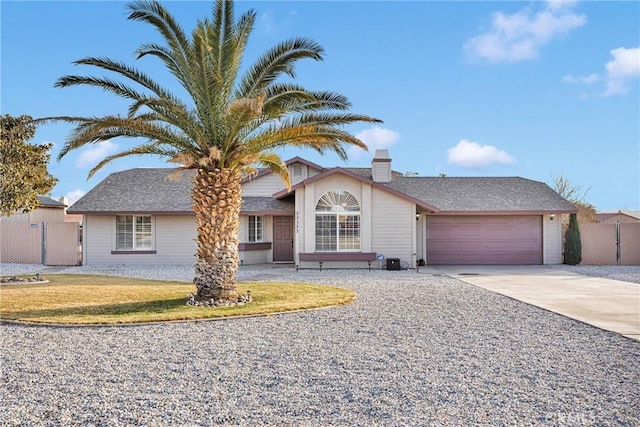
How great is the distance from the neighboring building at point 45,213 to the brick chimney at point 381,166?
23.4 metres

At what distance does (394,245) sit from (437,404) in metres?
15.0

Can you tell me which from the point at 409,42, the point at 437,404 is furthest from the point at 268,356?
the point at 409,42

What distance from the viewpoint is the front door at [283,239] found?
22.2 meters

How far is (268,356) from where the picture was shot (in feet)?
21.2

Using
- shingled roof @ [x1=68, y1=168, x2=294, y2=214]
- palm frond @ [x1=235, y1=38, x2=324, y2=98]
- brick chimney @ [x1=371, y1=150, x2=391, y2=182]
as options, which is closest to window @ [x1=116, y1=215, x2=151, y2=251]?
shingled roof @ [x1=68, y1=168, x2=294, y2=214]

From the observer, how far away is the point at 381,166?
2250cm

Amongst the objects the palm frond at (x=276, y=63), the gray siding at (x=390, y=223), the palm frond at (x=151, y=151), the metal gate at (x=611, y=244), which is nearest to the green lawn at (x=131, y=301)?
the palm frond at (x=151, y=151)

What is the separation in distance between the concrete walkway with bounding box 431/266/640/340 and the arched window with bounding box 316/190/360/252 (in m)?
3.87

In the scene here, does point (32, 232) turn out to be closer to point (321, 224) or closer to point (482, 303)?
point (321, 224)

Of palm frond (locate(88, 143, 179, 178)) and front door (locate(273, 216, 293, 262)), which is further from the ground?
palm frond (locate(88, 143, 179, 178))

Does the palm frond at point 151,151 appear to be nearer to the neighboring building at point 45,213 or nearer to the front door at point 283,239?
the front door at point 283,239

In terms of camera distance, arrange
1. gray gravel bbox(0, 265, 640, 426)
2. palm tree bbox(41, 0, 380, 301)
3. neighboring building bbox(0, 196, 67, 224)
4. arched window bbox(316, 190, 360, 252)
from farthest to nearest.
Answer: neighboring building bbox(0, 196, 67, 224) → arched window bbox(316, 190, 360, 252) → palm tree bbox(41, 0, 380, 301) → gray gravel bbox(0, 265, 640, 426)

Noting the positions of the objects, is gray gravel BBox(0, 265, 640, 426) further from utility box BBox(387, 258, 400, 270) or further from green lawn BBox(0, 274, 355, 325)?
utility box BBox(387, 258, 400, 270)

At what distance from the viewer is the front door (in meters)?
22.2
